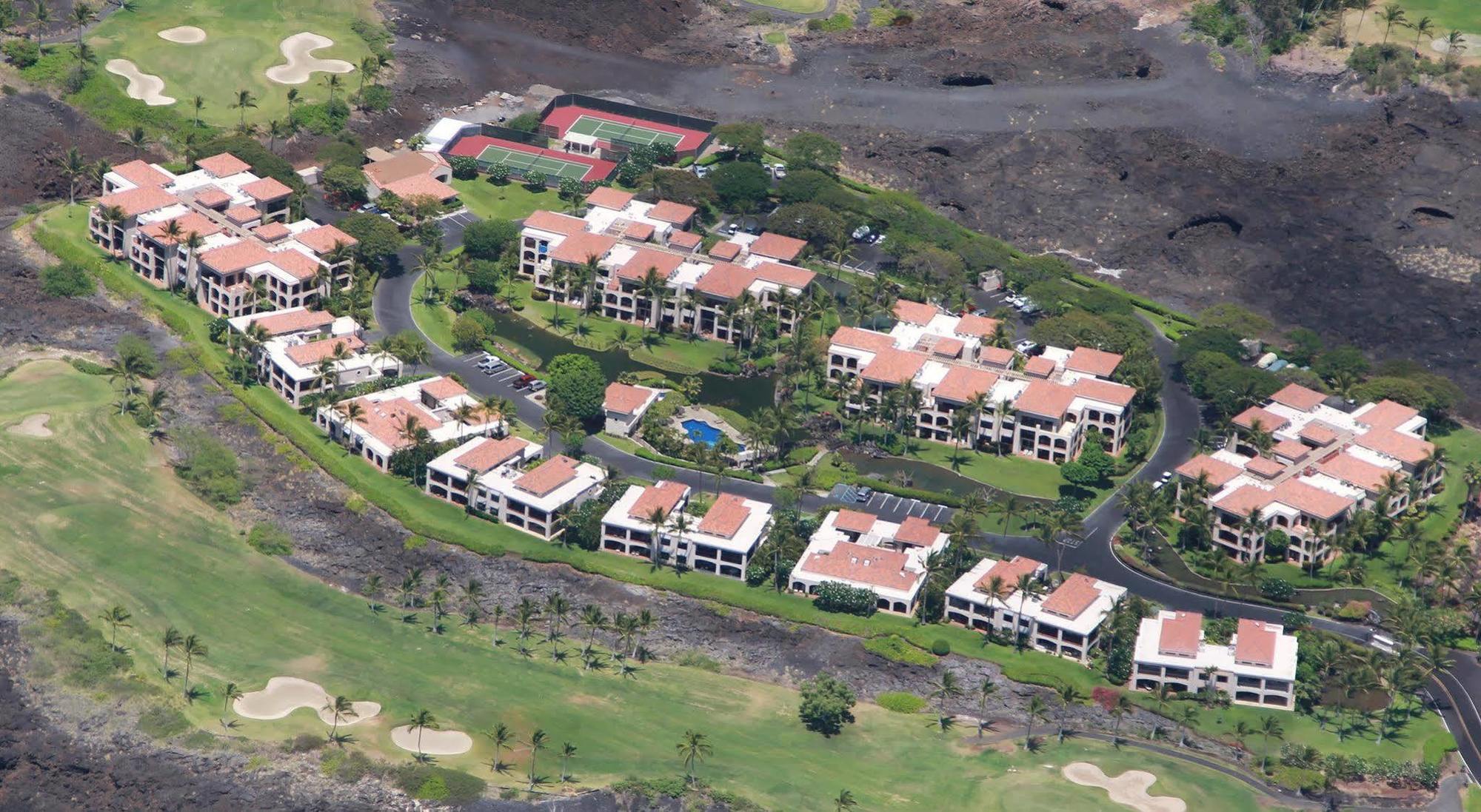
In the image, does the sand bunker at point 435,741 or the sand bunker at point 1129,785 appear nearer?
the sand bunker at point 1129,785

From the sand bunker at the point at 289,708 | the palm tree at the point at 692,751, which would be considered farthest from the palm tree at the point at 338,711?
the palm tree at the point at 692,751

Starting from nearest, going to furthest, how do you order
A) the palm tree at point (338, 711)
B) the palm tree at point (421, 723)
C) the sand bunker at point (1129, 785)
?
the sand bunker at point (1129, 785), the palm tree at point (338, 711), the palm tree at point (421, 723)

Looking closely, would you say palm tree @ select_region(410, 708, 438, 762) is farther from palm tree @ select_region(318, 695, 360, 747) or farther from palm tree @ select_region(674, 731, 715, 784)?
palm tree @ select_region(674, 731, 715, 784)

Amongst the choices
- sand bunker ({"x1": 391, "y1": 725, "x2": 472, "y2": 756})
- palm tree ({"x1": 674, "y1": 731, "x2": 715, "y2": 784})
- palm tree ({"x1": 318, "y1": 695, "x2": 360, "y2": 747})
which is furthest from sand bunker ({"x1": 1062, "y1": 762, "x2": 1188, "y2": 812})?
palm tree ({"x1": 318, "y1": 695, "x2": 360, "y2": 747})

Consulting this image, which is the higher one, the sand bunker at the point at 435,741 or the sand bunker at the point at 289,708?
the sand bunker at the point at 289,708

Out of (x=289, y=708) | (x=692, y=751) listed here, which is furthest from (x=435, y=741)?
(x=692, y=751)

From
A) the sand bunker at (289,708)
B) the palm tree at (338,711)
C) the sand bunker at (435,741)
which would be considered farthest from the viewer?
the sand bunker at (289,708)

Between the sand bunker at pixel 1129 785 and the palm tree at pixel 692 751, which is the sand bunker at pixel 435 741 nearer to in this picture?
the palm tree at pixel 692 751
